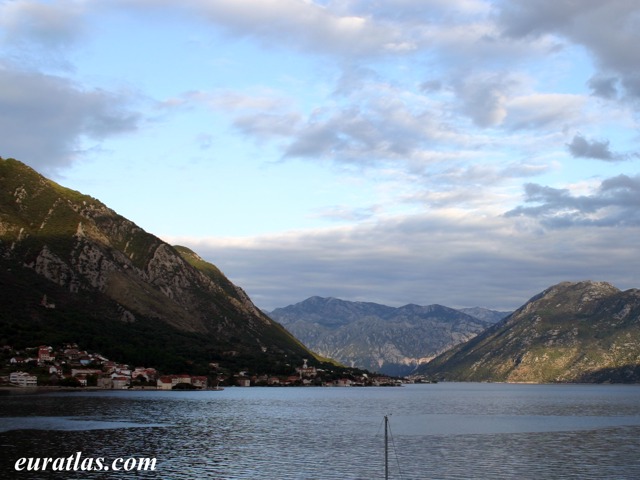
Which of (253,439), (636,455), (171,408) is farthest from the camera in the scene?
(171,408)

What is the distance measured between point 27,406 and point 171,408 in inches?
1534

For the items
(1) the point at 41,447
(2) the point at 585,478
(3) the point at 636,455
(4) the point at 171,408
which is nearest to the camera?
(2) the point at 585,478

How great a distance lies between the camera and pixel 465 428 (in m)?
145

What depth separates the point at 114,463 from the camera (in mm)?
84250

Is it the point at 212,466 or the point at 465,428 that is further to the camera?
the point at 465,428

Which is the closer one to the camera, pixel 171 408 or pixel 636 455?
pixel 636 455

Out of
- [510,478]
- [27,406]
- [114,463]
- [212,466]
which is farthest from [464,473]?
[27,406]

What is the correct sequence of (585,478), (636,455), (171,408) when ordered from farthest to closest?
(171,408)
(636,455)
(585,478)

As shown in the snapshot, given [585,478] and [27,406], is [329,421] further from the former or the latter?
[585,478]

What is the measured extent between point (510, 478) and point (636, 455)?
30.6 meters

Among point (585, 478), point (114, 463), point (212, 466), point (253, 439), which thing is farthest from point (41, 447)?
point (585, 478)

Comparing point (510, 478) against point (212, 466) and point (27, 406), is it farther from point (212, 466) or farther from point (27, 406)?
point (27, 406)

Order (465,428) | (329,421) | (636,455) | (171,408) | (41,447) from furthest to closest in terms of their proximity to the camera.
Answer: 1. (171,408)
2. (329,421)
3. (465,428)
4. (636,455)
5. (41,447)

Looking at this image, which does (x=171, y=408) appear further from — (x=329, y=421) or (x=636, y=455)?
(x=636, y=455)
